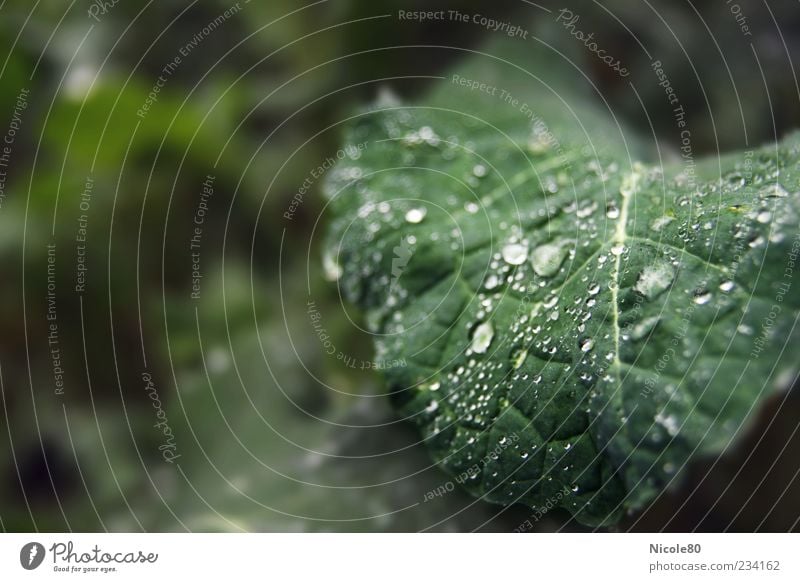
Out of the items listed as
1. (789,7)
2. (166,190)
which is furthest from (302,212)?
(789,7)

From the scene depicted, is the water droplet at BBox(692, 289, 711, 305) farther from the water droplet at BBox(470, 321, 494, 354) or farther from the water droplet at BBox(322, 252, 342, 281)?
the water droplet at BBox(322, 252, 342, 281)

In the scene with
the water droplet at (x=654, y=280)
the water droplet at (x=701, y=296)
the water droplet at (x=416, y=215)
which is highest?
the water droplet at (x=416, y=215)

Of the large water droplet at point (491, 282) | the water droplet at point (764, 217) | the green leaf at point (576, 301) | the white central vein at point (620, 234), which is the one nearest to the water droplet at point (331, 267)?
the green leaf at point (576, 301)

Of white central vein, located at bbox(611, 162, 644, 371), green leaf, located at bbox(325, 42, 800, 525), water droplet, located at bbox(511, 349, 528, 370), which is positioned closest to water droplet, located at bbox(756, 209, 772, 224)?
green leaf, located at bbox(325, 42, 800, 525)

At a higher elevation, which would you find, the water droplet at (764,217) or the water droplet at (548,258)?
the water droplet at (764,217)

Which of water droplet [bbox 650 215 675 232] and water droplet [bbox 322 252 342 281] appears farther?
water droplet [bbox 322 252 342 281]

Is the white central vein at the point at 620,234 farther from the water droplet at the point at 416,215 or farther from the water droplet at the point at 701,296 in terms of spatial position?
the water droplet at the point at 416,215

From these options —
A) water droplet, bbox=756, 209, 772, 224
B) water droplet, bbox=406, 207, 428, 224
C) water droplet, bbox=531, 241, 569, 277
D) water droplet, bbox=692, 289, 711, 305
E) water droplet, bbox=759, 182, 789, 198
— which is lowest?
water droplet, bbox=692, 289, 711, 305
